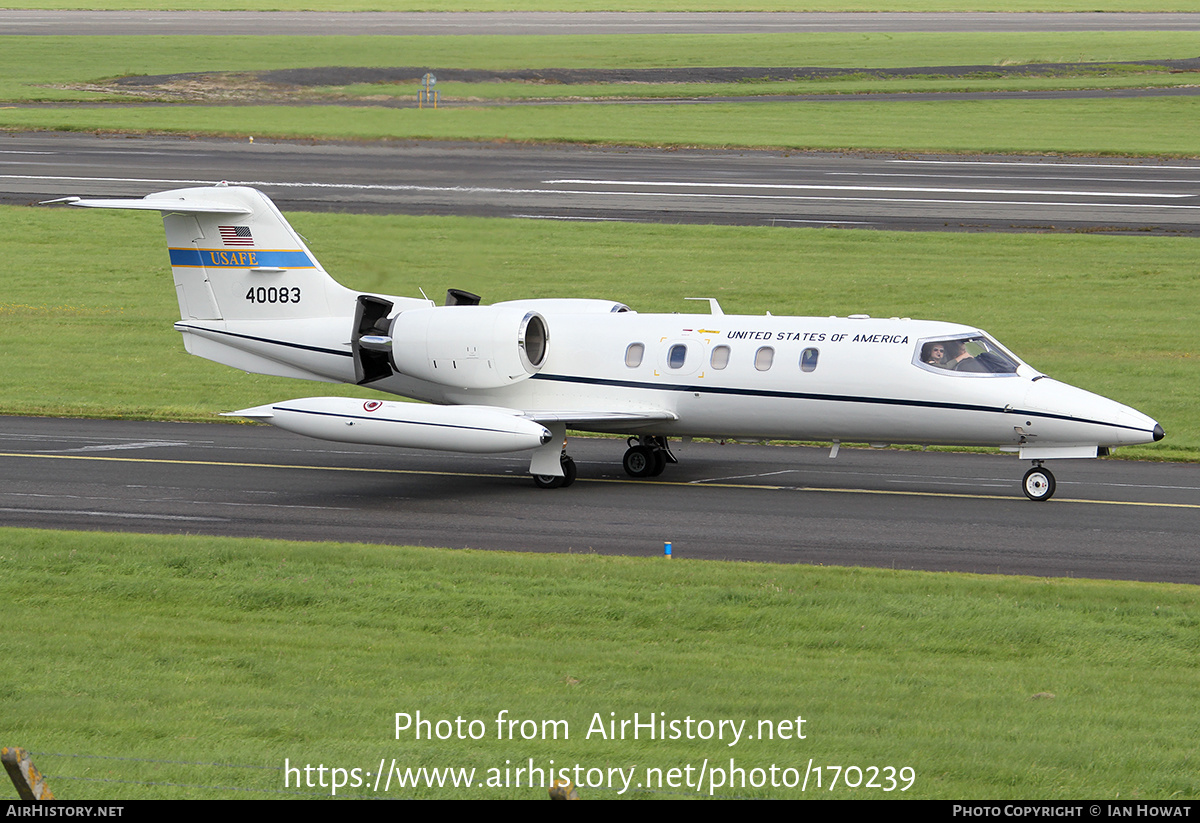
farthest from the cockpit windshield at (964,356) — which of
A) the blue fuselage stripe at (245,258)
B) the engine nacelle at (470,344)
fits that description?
the blue fuselage stripe at (245,258)

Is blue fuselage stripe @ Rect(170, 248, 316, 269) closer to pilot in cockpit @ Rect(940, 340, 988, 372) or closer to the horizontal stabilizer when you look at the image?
the horizontal stabilizer

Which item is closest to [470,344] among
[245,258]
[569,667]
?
[245,258]

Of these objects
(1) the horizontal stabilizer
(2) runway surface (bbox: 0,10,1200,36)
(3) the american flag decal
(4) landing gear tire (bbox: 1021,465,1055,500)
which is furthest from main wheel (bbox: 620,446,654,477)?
(2) runway surface (bbox: 0,10,1200,36)

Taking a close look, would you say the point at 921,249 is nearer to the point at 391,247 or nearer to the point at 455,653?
the point at 391,247

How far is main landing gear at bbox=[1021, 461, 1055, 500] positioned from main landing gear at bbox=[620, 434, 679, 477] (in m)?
6.35

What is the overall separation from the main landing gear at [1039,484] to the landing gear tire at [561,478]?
24.8 ft

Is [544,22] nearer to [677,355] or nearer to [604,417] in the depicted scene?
[677,355]

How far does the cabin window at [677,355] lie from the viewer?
971 inches

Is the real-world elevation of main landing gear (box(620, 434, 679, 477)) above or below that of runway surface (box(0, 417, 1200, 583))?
above

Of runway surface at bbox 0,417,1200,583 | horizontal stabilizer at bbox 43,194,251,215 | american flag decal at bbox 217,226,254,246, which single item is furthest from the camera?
american flag decal at bbox 217,226,254,246

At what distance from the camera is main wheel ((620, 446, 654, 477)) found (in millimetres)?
25703

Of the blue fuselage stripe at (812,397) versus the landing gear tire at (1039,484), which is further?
the landing gear tire at (1039,484)

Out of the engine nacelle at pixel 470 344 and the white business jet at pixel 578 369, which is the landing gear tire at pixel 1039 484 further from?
the engine nacelle at pixel 470 344

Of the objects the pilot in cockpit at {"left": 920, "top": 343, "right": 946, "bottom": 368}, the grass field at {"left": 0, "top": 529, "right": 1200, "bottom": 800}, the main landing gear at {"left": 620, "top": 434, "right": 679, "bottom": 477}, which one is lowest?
the grass field at {"left": 0, "top": 529, "right": 1200, "bottom": 800}
